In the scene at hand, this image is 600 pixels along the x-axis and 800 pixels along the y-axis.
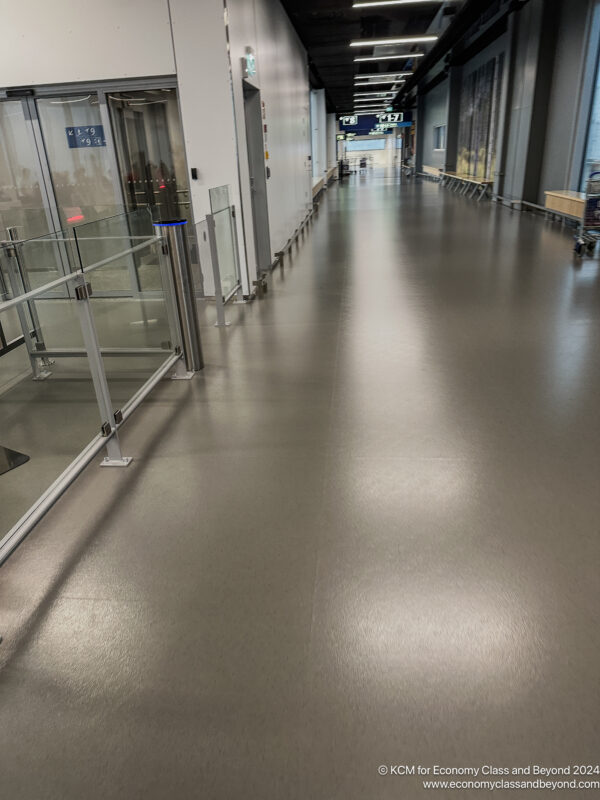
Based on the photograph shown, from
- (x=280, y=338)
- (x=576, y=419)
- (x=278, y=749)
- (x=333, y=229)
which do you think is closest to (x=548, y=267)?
(x=280, y=338)

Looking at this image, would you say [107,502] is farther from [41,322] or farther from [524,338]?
[524,338]

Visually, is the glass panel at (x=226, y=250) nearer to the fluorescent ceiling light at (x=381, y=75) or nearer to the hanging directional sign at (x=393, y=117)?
the fluorescent ceiling light at (x=381, y=75)

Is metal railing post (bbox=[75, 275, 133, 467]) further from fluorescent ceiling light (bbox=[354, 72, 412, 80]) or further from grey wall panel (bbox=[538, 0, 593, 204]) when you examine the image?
fluorescent ceiling light (bbox=[354, 72, 412, 80])

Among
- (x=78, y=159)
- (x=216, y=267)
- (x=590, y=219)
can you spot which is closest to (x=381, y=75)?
(x=590, y=219)

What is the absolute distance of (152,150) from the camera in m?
6.06

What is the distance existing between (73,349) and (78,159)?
280 cm

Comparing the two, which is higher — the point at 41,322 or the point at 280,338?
the point at 41,322

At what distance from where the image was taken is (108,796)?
53.4 inches

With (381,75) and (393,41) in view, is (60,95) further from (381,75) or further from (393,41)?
(381,75)

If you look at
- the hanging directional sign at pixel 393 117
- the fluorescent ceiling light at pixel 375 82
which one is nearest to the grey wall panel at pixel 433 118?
the fluorescent ceiling light at pixel 375 82

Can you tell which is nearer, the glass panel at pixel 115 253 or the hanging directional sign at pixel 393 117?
the glass panel at pixel 115 253

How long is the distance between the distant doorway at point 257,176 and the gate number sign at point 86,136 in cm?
159

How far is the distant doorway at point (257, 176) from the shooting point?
21.6ft

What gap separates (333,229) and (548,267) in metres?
5.35
